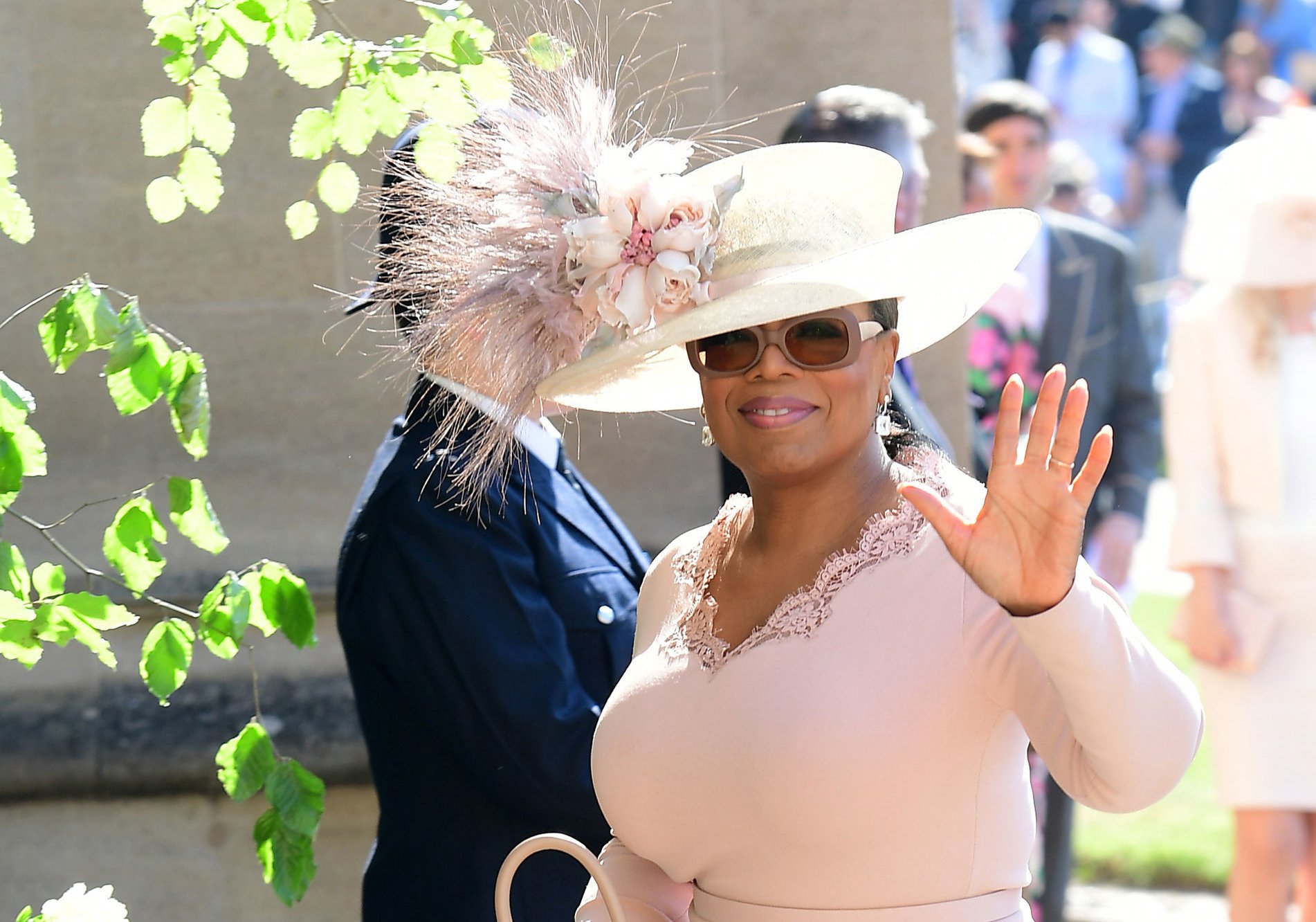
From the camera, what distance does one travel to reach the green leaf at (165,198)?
194 cm

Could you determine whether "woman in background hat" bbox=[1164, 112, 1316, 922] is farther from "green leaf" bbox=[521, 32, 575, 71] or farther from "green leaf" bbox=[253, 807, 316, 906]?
"green leaf" bbox=[253, 807, 316, 906]

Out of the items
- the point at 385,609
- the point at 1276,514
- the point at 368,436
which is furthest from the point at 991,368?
the point at 385,609

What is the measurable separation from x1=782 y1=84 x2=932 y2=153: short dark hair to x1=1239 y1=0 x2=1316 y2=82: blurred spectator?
28.4 ft

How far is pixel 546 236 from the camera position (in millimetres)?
2213

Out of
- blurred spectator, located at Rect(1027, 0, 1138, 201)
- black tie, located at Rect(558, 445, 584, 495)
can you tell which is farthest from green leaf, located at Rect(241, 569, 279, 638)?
blurred spectator, located at Rect(1027, 0, 1138, 201)

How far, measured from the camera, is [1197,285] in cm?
939

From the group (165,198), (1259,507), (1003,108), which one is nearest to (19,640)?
(165,198)

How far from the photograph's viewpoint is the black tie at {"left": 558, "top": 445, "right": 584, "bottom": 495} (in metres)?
2.85

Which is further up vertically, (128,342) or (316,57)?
(316,57)

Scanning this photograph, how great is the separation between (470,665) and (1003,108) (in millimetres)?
3842

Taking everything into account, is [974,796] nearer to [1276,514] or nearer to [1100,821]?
[1276,514]

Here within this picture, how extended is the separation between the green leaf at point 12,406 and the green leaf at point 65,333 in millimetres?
54

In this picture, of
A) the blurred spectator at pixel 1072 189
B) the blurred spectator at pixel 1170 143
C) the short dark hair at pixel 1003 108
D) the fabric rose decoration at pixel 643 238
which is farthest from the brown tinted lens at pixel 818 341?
the blurred spectator at pixel 1170 143

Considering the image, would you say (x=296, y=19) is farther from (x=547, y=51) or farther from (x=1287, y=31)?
(x=1287, y=31)
